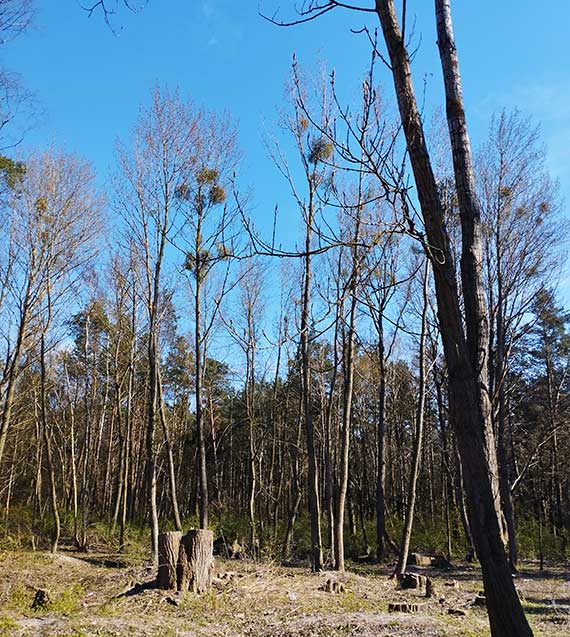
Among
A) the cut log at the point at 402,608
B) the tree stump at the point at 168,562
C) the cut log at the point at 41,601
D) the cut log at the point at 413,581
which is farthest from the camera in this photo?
the cut log at the point at 413,581

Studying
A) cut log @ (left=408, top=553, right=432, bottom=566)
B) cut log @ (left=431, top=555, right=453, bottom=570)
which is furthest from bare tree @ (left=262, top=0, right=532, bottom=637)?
cut log @ (left=408, top=553, right=432, bottom=566)

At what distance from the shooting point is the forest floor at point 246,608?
5.59 meters

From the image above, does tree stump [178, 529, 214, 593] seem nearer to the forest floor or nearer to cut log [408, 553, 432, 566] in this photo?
the forest floor

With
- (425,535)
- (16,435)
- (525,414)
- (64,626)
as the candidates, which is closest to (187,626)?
(64,626)

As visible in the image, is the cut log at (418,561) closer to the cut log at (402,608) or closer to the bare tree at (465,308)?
the cut log at (402,608)

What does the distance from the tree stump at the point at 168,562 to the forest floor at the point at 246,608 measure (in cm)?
18

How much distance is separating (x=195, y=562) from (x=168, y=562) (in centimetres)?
37

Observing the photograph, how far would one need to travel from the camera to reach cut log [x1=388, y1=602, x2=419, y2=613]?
22.0ft

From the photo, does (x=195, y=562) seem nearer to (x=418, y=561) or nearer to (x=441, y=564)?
(x=418, y=561)

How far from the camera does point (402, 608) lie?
674 centimetres

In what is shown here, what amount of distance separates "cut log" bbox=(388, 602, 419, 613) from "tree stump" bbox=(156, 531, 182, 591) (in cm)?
288

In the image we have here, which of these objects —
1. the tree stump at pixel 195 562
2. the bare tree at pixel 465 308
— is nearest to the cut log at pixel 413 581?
the tree stump at pixel 195 562

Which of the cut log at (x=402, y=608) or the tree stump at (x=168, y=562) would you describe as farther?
the tree stump at (x=168, y=562)

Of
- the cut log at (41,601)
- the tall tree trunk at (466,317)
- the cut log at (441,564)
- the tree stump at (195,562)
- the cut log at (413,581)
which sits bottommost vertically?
the cut log at (441,564)
